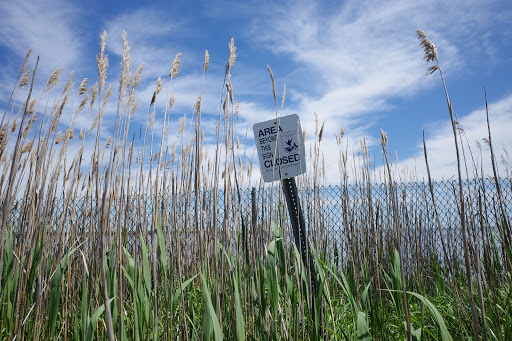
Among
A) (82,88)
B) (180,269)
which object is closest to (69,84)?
(82,88)

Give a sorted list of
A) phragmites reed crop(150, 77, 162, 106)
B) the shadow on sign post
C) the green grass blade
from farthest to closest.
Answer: the shadow on sign post < phragmites reed crop(150, 77, 162, 106) < the green grass blade

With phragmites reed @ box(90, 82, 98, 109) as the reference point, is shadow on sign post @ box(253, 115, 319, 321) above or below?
below

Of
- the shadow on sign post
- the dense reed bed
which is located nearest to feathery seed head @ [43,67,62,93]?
the dense reed bed

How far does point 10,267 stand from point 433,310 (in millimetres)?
1599

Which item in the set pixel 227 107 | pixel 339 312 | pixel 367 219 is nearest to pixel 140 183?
pixel 227 107

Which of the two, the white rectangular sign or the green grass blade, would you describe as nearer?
the green grass blade

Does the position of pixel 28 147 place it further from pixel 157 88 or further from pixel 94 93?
pixel 157 88

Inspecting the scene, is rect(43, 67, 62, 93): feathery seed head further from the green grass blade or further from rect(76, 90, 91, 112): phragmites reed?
the green grass blade

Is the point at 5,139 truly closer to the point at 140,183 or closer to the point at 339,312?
the point at 140,183

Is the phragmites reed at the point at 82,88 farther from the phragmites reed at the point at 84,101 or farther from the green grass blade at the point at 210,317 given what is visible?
the green grass blade at the point at 210,317

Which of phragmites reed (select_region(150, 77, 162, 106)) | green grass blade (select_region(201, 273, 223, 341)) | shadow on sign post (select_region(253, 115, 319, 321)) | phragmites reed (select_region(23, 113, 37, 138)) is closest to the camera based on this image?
green grass blade (select_region(201, 273, 223, 341))

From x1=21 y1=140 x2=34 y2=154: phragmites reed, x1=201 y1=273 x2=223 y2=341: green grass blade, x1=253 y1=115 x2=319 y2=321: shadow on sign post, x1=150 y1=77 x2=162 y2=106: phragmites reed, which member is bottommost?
x1=201 y1=273 x2=223 y2=341: green grass blade

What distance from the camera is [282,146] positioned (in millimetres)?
1545

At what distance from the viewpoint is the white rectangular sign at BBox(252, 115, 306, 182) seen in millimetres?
1518
